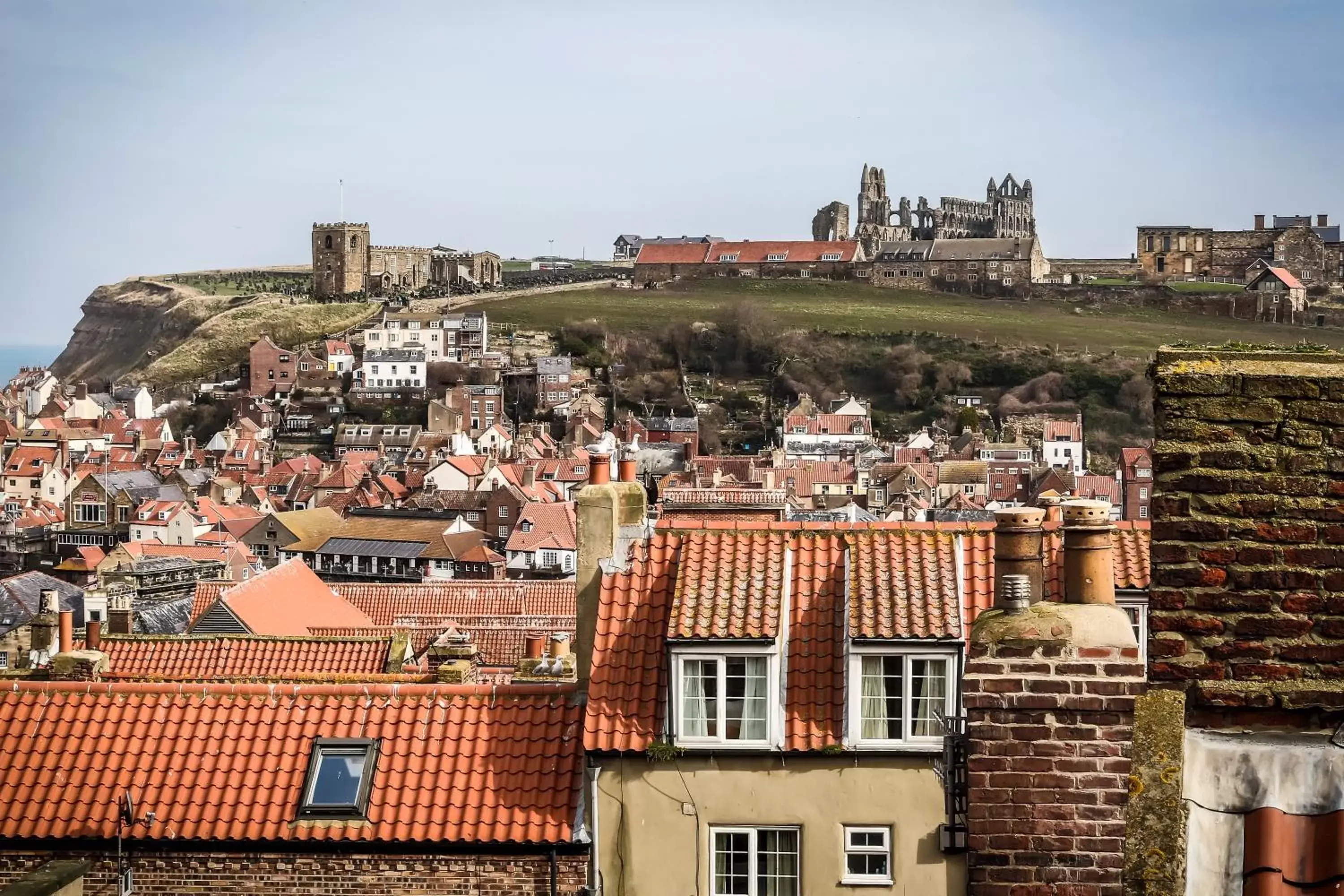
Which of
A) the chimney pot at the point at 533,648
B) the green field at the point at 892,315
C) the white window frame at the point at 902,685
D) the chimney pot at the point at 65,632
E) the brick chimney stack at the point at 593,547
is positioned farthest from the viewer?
the green field at the point at 892,315

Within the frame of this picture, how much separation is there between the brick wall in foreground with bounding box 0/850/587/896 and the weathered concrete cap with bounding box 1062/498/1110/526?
502 centimetres

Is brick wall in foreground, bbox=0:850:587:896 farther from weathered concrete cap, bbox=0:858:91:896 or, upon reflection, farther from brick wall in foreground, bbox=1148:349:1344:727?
brick wall in foreground, bbox=1148:349:1344:727

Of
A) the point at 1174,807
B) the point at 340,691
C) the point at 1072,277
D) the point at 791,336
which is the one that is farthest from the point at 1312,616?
the point at 1072,277

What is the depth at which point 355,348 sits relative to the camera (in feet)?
492

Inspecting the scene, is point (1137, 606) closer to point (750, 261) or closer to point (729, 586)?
point (729, 586)

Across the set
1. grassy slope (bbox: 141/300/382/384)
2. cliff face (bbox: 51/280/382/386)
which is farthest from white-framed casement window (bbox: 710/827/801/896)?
grassy slope (bbox: 141/300/382/384)

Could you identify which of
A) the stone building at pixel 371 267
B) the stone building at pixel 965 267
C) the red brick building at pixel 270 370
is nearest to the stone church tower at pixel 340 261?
the stone building at pixel 371 267

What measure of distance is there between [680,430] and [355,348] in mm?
46719

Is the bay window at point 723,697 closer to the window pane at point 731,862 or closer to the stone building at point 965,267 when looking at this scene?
the window pane at point 731,862

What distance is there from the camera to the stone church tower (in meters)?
178

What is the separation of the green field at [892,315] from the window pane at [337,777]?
440 ft

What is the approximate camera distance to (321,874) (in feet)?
32.9

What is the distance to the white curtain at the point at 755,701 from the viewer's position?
31.9 feet

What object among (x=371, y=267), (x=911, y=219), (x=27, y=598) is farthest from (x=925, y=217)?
(x=27, y=598)
